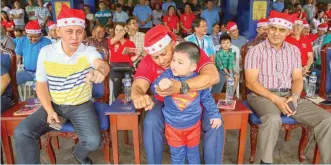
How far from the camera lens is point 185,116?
6.77 ft

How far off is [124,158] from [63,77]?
0.96 m

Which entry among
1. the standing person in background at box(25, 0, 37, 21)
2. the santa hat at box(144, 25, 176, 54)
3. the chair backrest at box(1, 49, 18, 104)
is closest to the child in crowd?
the santa hat at box(144, 25, 176, 54)

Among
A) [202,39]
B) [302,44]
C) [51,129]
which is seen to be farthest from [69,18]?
[302,44]

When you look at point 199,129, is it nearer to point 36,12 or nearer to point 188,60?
point 188,60

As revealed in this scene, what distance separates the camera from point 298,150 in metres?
2.75

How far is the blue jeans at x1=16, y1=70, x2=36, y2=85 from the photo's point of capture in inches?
144

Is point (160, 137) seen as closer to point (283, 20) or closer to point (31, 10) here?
point (283, 20)

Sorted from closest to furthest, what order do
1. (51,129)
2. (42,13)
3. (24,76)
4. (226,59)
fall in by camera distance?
(51,129) → (24,76) → (226,59) → (42,13)

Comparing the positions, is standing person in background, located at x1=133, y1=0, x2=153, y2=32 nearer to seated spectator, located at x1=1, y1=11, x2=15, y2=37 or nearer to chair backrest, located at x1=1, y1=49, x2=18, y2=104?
seated spectator, located at x1=1, y1=11, x2=15, y2=37

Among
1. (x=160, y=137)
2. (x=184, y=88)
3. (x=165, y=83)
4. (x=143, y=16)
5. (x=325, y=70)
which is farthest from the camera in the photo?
(x=143, y=16)

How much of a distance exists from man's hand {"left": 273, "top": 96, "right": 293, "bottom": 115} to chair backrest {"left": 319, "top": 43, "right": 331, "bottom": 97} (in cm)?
61

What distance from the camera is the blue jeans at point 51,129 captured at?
2.20m

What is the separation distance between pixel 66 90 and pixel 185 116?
0.94 m

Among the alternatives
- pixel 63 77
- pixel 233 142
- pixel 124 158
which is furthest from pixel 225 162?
pixel 63 77
